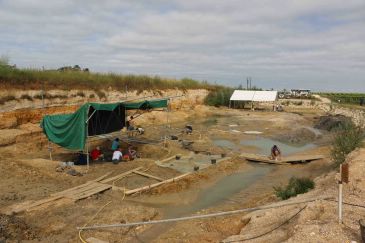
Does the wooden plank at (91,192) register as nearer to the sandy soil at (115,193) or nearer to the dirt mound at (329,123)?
the sandy soil at (115,193)

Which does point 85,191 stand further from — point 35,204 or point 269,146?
point 269,146

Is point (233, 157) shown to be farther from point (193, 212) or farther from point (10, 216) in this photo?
point (10, 216)

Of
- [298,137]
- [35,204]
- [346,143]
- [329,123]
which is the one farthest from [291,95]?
[35,204]

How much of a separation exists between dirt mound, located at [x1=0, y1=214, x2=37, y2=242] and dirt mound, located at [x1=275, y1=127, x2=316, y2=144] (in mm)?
21467

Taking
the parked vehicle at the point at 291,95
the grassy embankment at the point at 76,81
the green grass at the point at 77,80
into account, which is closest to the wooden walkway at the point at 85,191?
the grassy embankment at the point at 76,81

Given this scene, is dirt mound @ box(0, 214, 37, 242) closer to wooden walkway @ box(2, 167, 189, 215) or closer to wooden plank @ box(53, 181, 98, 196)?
wooden walkway @ box(2, 167, 189, 215)

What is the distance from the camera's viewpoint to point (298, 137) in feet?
96.3

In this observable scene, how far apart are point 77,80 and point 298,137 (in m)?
18.4

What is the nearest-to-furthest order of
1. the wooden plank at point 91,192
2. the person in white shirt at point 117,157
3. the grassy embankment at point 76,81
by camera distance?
the wooden plank at point 91,192, the person in white shirt at point 117,157, the grassy embankment at point 76,81

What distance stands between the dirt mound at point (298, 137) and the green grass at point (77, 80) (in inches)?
620

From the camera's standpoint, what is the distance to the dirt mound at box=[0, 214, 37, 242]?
936cm

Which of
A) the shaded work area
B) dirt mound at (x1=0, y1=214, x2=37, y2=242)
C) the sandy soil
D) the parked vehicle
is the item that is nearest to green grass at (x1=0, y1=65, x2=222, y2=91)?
the sandy soil

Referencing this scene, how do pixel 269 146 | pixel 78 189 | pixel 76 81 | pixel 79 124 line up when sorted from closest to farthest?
pixel 78 189, pixel 79 124, pixel 269 146, pixel 76 81

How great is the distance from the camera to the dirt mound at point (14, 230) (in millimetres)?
9359
